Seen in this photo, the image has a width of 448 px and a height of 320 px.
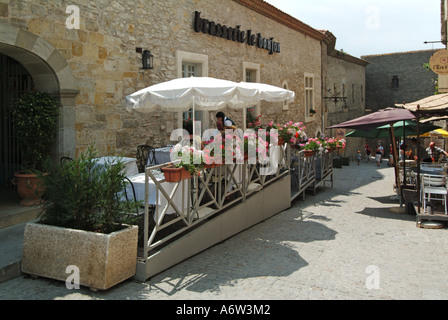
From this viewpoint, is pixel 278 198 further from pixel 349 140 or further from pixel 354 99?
pixel 354 99

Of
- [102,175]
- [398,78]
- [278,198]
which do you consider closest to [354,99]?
[398,78]

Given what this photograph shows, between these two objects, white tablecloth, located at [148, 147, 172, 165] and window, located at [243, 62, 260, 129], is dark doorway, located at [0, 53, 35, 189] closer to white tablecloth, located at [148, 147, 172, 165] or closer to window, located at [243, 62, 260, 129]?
white tablecloth, located at [148, 147, 172, 165]

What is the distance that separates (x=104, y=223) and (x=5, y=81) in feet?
13.2

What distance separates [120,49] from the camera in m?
7.52

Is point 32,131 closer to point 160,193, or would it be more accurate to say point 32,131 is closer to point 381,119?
point 160,193

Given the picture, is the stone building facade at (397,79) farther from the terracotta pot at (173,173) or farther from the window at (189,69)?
the terracotta pot at (173,173)

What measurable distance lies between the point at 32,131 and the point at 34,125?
9cm

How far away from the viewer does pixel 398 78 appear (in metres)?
31.4

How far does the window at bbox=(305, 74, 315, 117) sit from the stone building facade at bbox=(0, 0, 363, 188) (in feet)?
16.0

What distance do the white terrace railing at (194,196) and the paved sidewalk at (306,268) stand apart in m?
0.45

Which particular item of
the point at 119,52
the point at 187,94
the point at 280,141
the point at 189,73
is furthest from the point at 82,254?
the point at 189,73

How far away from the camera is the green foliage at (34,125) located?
5852mm

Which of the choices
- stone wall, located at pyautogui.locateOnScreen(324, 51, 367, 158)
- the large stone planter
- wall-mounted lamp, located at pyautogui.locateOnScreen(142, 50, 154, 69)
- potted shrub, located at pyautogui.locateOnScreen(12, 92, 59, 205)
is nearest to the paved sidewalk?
the large stone planter
